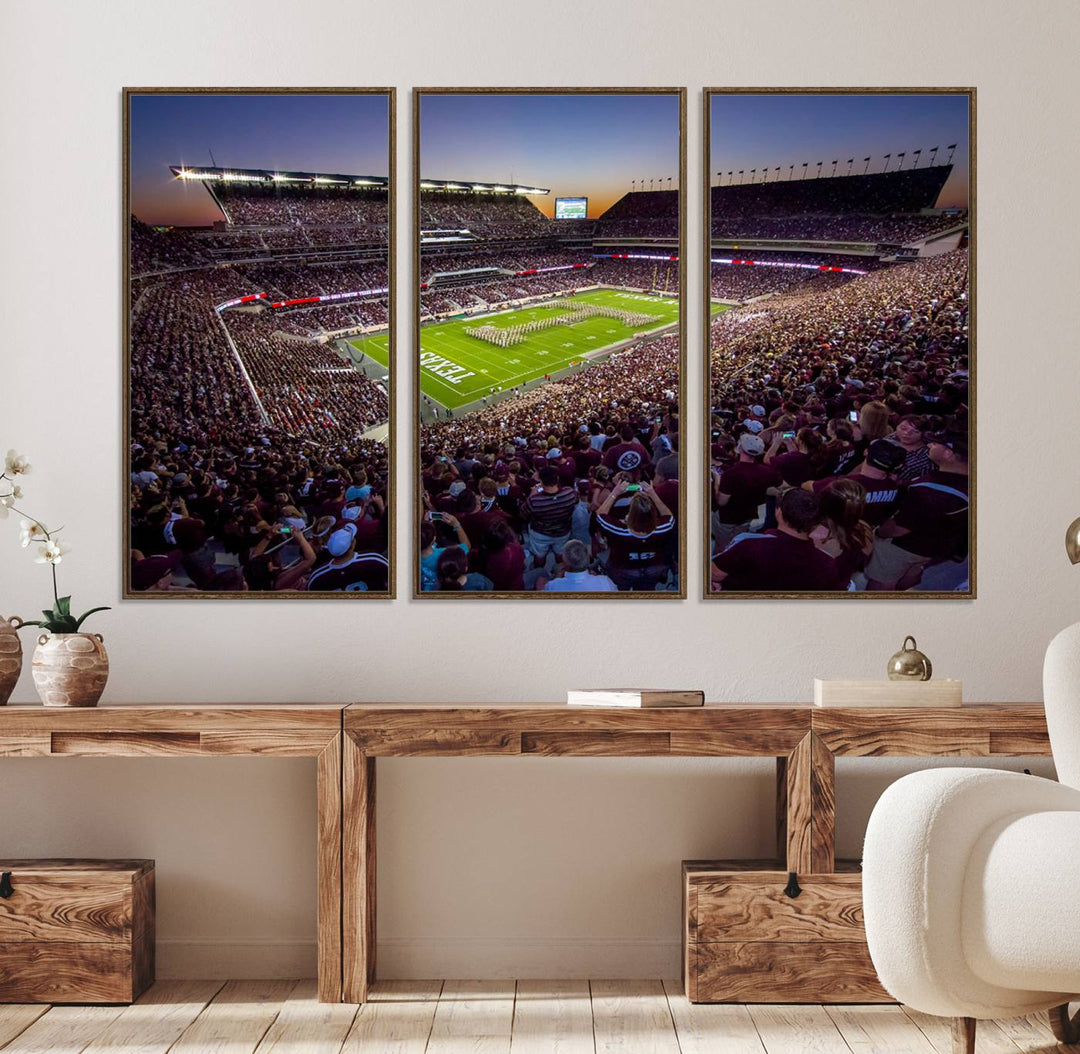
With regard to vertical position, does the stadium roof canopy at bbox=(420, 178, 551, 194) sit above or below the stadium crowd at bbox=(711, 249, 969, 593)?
above

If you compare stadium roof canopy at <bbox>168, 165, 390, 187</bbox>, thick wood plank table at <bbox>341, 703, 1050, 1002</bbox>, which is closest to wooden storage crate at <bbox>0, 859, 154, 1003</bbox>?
thick wood plank table at <bbox>341, 703, 1050, 1002</bbox>

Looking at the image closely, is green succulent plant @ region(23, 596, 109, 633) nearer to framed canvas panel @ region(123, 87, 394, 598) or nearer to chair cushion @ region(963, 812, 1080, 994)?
framed canvas panel @ region(123, 87, 394, 598)

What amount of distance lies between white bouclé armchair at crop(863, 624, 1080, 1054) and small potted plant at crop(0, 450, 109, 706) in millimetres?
1905

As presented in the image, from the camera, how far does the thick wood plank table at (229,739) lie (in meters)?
2.80

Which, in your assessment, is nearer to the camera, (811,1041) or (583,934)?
(811,1041)

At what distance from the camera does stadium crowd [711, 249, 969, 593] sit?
3.21 m

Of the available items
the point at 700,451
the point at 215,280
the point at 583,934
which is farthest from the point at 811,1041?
the point at 215,280

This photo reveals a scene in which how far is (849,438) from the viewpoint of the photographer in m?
3.23

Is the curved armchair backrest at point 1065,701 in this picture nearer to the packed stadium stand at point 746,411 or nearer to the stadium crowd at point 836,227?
the packed stadium stand at point 746,411

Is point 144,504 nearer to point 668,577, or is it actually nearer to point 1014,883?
point 668,577

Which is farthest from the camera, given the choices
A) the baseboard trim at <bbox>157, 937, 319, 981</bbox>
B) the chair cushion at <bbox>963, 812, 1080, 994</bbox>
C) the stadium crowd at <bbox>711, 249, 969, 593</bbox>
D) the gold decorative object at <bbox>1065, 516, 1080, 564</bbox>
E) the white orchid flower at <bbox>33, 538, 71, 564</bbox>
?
the stadium crowd at <bbox>711, 249, 969, 593</bbox>

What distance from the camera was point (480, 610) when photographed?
10.6ft

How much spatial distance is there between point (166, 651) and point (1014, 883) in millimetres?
2246

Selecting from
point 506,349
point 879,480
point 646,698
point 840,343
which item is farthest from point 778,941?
point 506,349
